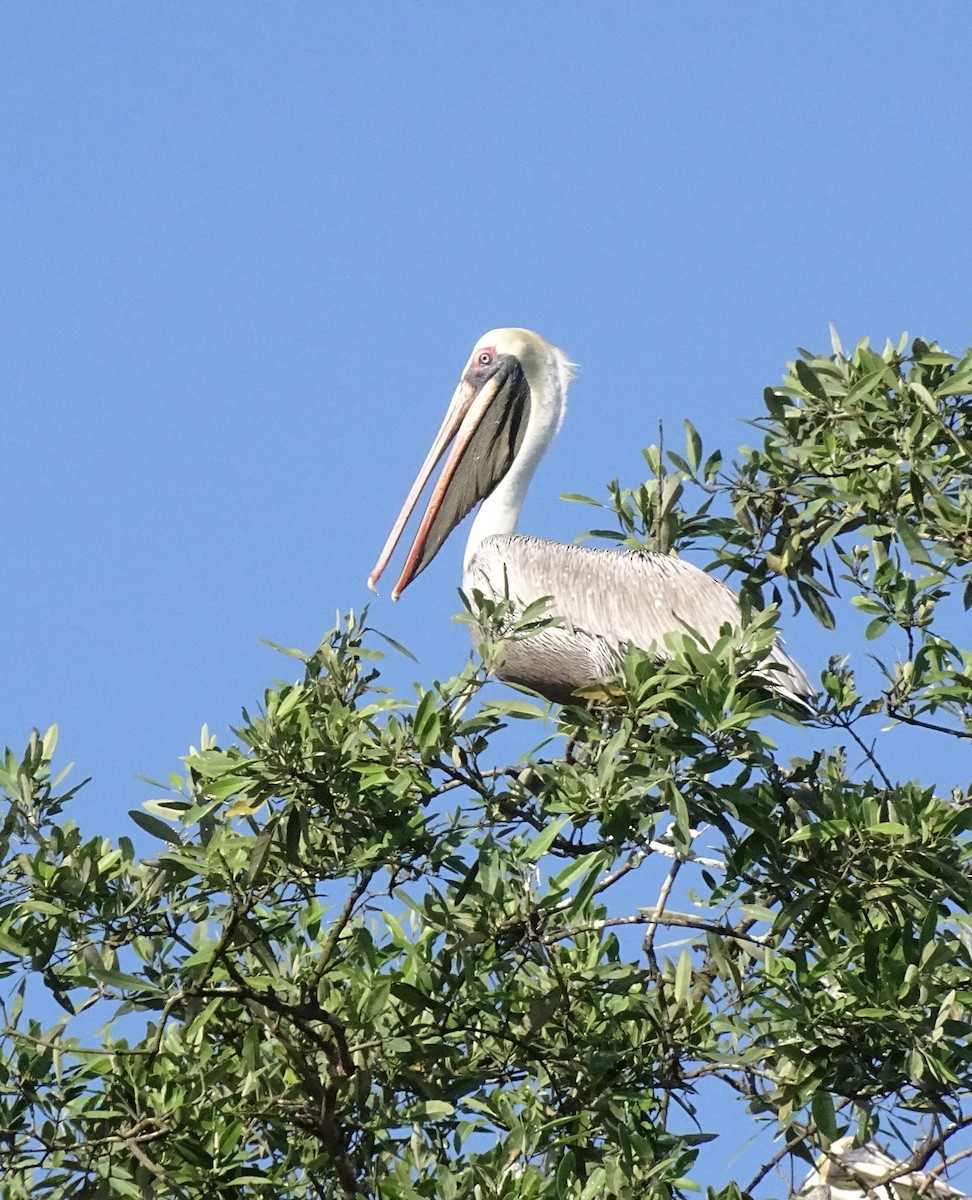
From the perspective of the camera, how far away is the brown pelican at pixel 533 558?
750 cm

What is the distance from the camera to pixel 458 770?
4266mm

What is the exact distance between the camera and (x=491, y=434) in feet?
29.5

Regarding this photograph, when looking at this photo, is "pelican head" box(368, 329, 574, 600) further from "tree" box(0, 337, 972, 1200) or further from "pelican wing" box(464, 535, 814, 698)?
"tree" box(0, 337, 972, 1200)

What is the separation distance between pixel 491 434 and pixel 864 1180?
4.96 m

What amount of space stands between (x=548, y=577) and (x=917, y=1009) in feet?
13.0

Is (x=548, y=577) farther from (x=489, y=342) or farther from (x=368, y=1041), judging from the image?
(x=368, y=1041)

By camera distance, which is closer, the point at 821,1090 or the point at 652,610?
the point at 821,1090

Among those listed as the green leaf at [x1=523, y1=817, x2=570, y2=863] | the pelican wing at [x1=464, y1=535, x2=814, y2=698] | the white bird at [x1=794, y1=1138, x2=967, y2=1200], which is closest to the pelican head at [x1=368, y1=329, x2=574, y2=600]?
the pelican wing at [x1=464, y1=535, x2=814, y2=698]

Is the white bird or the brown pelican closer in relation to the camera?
the white bird

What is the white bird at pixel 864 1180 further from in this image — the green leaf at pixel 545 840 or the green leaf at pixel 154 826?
the green leaf at pixel 154 826

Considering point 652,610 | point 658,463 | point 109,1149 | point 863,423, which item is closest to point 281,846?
point 109,1149

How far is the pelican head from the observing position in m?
8.69

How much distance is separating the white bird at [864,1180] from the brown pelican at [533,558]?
1728 mm

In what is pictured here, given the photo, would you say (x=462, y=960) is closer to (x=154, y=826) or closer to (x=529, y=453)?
(x=154, y=826)
